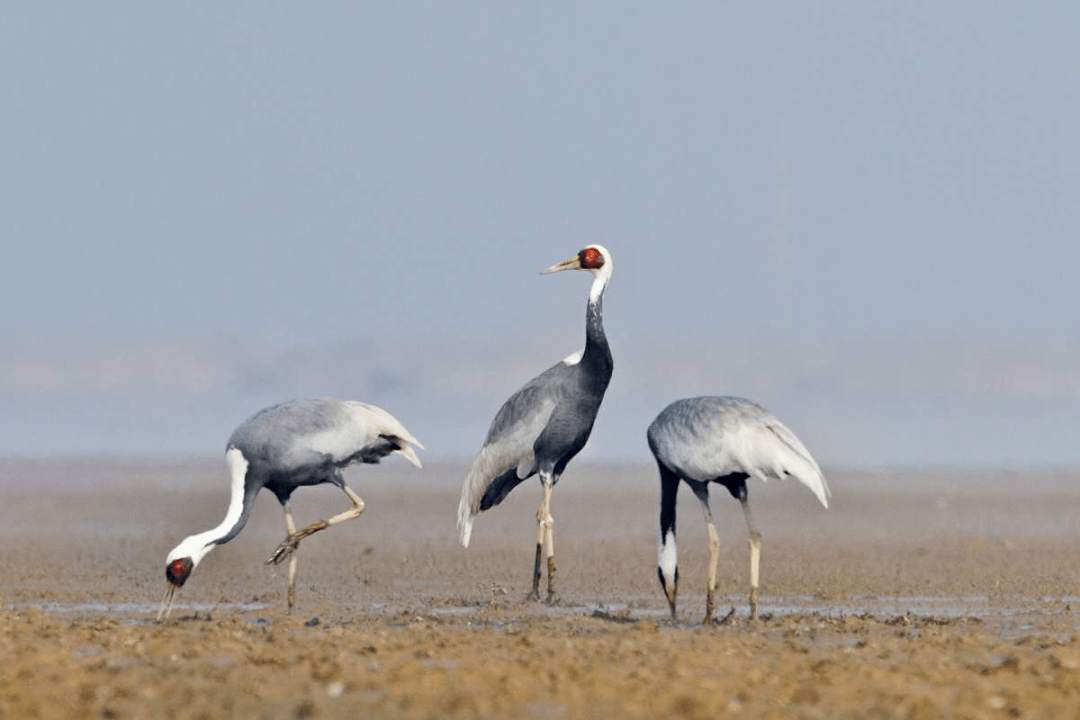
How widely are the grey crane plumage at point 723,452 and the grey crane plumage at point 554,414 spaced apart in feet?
4.99

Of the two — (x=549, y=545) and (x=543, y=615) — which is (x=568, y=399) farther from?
(x=543, y=615)

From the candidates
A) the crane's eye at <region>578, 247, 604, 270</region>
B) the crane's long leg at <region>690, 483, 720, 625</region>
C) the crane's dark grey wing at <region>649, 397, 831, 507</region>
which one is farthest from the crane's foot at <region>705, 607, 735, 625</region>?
the crane's eye at <region>578, 247, 604, 270</region>

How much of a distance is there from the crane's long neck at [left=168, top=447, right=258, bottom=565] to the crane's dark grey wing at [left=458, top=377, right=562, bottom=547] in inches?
84.9

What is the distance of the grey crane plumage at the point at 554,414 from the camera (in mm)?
14742

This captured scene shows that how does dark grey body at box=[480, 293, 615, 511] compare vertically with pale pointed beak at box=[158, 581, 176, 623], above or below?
above

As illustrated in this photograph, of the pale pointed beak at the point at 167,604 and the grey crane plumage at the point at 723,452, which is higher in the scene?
the grey crane plumage at the point at 723,452

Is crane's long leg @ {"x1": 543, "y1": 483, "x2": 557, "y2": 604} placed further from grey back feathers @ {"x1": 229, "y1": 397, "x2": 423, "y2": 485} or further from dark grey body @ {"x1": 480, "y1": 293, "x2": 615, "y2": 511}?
grey back feathers @ {"x1": 229, "y1": 397, "x2": 423, "y2": 485}

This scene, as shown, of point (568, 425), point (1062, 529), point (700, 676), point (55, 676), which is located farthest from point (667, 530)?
point (1062, 529)

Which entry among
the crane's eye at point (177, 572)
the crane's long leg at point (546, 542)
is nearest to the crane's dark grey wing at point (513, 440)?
the crane's long leg at point (546, 542)

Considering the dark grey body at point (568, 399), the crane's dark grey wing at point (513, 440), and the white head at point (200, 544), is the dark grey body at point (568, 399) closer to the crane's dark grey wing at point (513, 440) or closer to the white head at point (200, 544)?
the crane's dark grey wing at point (513, 440)

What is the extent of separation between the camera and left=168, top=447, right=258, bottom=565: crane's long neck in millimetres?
13461

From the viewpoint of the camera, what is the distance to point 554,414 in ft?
48.4

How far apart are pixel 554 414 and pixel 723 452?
8.10 ft

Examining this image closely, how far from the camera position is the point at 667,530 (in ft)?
44.3
